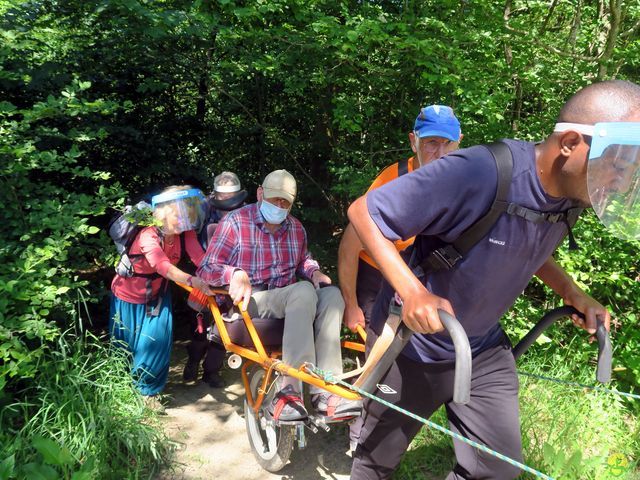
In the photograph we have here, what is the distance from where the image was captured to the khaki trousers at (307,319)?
290 cm

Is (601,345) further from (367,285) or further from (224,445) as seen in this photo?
(224,445)

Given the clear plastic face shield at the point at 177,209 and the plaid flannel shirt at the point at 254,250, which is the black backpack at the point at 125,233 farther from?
the plaid flannel shirt at the point at 254,250

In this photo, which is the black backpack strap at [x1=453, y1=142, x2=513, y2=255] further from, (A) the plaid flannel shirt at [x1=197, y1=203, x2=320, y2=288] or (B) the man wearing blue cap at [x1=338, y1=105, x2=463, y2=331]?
(A) the plaid flannel shirt at [x1=197, y1=203, x2=320, y2=288]

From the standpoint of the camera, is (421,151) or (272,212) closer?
(421,151)

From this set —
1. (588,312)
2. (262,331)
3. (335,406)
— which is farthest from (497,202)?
(262,331)

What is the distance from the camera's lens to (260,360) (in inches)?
115

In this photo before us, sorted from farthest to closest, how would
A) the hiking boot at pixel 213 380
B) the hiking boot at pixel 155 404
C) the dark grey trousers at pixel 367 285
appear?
1. the hiking boot at pixel 213 380
2. the hiking boot at pixel 155 404
3. the dark grey trousers at pixel 367 285

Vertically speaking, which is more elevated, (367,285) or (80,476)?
(367,285)

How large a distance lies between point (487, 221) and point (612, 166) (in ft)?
1.27

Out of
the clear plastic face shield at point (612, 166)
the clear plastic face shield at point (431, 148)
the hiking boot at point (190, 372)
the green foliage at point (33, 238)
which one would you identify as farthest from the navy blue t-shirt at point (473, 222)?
the hiking boot at point (190, 372)

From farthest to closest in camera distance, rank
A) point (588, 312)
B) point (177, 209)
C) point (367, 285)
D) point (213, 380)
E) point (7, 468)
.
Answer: point (213, 380)
point (177, 209)
point (367, 285)
point (7, 468)
point (588, 312)

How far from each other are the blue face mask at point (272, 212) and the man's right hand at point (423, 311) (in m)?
1.91

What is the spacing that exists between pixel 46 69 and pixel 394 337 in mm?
3587

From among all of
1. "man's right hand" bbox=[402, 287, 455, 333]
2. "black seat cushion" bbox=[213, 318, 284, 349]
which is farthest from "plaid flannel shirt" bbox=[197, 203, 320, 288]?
"man's right hand" bbox=[402, 287, 455, 333]
